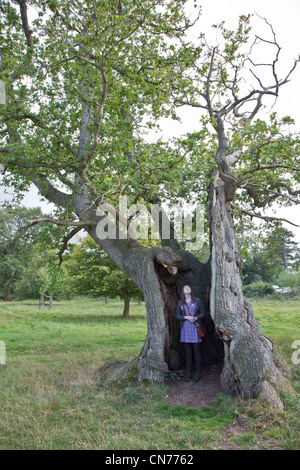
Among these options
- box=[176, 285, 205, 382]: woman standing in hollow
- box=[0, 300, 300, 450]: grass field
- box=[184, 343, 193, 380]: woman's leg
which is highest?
box=[176, 285, 205, 382]: woman standing in hollow

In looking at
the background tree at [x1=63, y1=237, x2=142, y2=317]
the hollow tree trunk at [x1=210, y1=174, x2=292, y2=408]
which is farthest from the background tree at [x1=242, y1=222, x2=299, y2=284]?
the hollow tree trunk at [x1=210, y1=174, x2=292, y2=408]

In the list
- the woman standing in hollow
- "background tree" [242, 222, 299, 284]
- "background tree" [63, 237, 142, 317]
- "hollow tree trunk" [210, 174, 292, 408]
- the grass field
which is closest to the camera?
the grass field

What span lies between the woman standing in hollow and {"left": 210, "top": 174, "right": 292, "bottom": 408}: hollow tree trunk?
478 mm

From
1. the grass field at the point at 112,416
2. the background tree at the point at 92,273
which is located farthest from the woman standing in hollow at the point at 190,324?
the background tree at the point at 92,273

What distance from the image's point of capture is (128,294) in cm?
2345

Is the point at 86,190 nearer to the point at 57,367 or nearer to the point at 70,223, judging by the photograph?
the point at 70,223

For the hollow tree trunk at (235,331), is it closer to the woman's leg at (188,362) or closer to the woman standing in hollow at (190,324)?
the woman standing in hollow at (190,324)

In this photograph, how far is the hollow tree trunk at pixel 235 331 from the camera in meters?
6.27

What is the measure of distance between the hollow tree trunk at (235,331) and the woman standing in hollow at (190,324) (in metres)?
0.48

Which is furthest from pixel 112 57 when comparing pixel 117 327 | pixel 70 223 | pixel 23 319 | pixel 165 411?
pixel 23 319

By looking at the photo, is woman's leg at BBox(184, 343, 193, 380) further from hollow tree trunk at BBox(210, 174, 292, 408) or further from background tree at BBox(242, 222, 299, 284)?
background tree at BBox(242, 222, 299, 284)

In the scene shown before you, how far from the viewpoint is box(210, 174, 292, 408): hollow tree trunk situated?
627cm

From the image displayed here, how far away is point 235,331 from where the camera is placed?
6.84m
